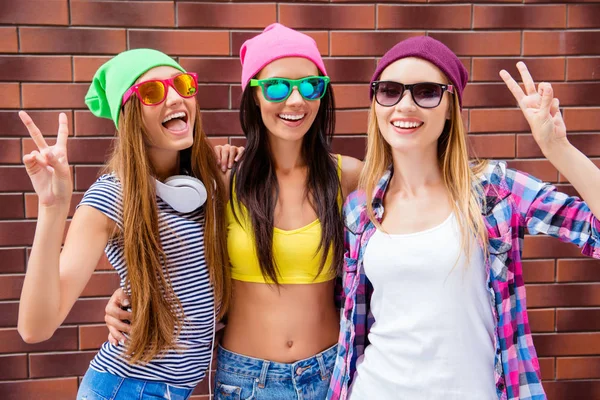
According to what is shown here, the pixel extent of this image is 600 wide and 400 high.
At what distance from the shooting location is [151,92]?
6.59ft

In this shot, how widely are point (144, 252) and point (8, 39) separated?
1.37 meters

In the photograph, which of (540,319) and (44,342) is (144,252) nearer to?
(44,342)

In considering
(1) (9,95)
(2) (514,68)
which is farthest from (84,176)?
(2) (514,68)

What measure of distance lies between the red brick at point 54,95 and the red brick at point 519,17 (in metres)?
1.98

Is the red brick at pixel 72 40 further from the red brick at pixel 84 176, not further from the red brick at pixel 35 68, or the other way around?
the red brick at pixel 84 176

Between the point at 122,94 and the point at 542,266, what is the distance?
7.28 ft

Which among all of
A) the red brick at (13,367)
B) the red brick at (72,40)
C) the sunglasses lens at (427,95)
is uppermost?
the red brick at (72,40)

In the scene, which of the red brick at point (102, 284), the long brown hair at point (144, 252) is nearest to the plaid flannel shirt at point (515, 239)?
the long brown hair at point (144, 252)

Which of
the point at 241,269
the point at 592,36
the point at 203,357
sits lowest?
the point at 203,357

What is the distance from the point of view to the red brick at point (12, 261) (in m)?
2.61

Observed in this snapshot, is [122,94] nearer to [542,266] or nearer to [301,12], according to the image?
[301,12]

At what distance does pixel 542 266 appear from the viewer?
2.81m

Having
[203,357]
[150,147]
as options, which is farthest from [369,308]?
[150,147]

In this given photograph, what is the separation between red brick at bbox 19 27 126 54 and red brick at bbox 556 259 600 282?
248 centimetres
